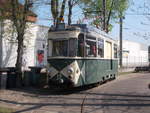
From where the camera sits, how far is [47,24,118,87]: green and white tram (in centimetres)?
1365

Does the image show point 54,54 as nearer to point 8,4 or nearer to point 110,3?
point 8,4

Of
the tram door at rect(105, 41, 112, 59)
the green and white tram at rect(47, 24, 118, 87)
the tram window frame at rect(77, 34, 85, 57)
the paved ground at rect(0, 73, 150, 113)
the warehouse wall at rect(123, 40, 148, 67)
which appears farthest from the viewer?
the warehouse wall at rect(123, 40, 148, 67)

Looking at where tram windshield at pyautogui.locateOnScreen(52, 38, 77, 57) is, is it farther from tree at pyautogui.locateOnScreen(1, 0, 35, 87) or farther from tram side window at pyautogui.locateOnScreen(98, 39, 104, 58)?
tree at pyautogui.locateOnScreen(1, 0, 35, 87)

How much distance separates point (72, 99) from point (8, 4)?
6.65m

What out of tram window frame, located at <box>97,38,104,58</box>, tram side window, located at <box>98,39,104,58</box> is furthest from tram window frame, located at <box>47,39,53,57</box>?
tram side window, located at <box>98,39,104,58</box>

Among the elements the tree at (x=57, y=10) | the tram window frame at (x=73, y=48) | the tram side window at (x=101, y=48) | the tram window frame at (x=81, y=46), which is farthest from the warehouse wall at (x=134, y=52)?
the tram window frame at (x=73, y=48)

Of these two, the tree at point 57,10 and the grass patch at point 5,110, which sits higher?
the tree at point 57,10

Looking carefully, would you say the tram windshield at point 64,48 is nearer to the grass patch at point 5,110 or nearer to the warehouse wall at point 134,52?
the grass patch at point 5,110

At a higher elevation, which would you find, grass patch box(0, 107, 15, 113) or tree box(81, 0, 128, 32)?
tree box(81, 0, 128, 32)

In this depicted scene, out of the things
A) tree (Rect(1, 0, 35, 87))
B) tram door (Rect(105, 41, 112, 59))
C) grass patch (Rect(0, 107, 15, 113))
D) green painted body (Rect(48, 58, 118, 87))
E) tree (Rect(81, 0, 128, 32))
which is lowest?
grass patch (Rect(0, 107, 15, 113))

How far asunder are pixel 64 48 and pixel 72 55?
23.1 inches

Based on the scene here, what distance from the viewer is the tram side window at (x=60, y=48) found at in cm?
1400

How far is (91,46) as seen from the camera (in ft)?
48.4

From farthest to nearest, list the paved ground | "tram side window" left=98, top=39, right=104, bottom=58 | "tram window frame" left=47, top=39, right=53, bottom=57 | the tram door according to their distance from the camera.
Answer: the tram door
"tram side window" left=98, top=39, right=104, bottom=58
"tram window frame" left=47, top=39, right=53, bottom=57
the paved ground
